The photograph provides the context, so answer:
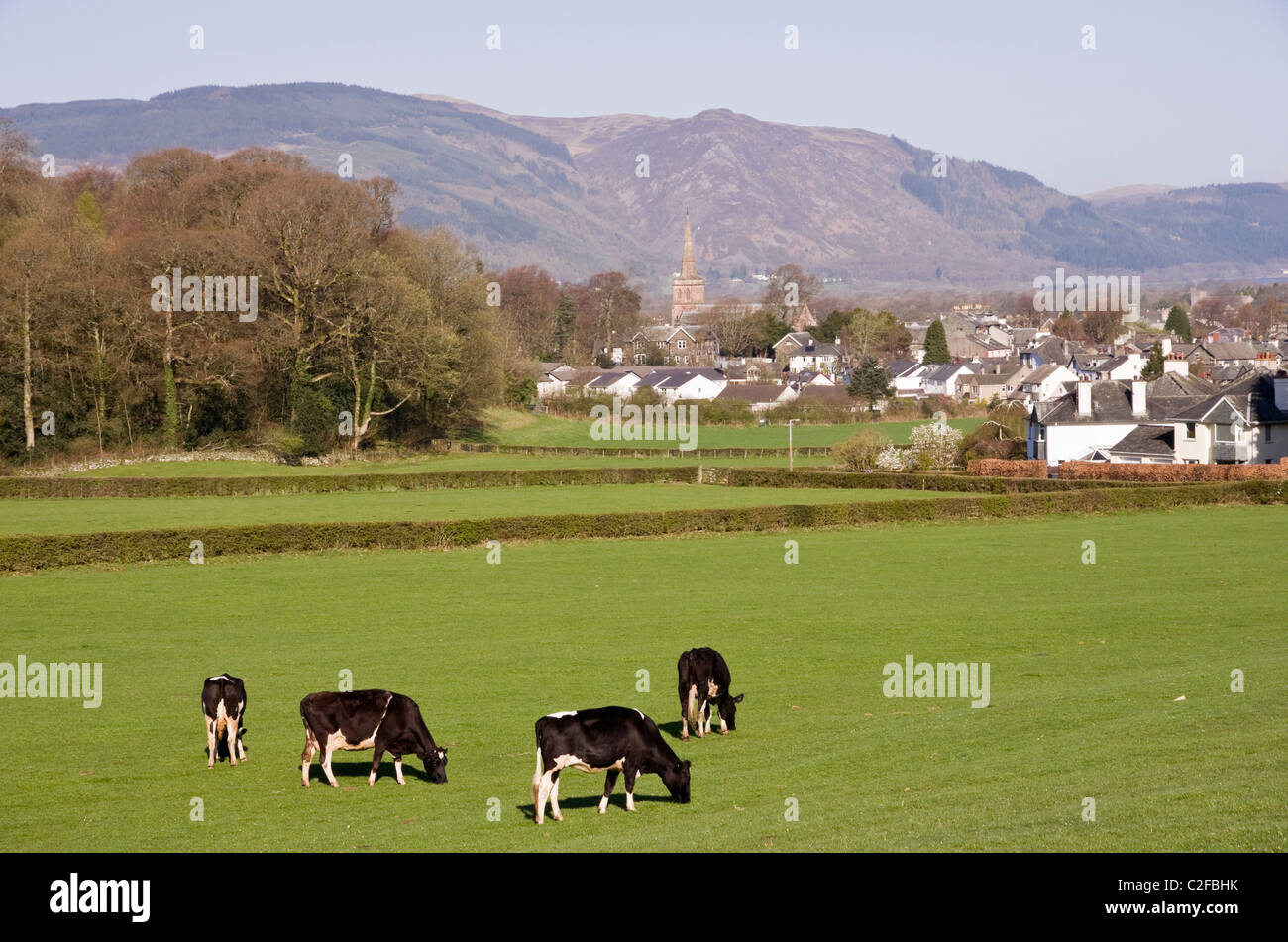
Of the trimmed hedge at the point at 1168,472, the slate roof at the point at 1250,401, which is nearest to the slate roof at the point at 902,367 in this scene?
the slate roof at the point at 1250,401

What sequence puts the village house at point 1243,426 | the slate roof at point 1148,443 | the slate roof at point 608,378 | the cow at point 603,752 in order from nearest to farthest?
1. the cow at point 603,752
2. the village house at point 1243,426
3. the slate roof at point 1148,443
4. the slate roof at point 608,378

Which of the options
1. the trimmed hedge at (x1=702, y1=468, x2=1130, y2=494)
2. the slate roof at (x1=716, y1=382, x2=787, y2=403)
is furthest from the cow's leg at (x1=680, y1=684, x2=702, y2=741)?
the slate roof at (x1=716, y1=382, x2=787, y2=403)

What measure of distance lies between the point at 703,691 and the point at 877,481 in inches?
2205

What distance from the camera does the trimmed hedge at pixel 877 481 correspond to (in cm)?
6456

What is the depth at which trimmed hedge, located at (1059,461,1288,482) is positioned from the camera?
6488 cm

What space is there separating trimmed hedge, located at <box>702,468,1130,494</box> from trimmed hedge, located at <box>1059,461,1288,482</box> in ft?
15.3

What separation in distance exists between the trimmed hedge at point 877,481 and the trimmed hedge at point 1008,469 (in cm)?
685

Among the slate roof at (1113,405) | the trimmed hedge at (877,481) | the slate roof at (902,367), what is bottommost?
the trimmed hedge at (877,481)

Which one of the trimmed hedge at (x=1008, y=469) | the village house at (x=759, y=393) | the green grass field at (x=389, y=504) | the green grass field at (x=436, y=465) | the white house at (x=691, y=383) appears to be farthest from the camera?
the white house at (x=691, y=383)

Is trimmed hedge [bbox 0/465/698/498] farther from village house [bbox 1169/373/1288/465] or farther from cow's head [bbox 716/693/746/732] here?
cow's head [bbox 716/693/746/732]

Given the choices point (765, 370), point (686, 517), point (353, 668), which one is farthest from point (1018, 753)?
point (765, 370)

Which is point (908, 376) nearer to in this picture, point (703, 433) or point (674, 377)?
point (674, 377)

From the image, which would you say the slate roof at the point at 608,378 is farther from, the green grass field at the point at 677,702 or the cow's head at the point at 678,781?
the cow's head at the point at 678,781

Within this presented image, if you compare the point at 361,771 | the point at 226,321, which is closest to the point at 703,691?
the point at 361,771
